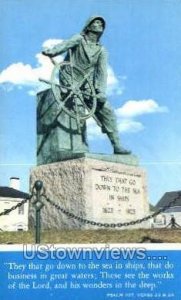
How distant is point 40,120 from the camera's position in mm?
7051

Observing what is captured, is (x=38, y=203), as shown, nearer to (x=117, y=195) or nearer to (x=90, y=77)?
(x=117, y=195)

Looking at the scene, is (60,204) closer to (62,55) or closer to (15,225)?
(15,225)

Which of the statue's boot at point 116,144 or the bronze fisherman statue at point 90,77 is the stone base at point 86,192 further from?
the bronze fisherman statue at point 90,77

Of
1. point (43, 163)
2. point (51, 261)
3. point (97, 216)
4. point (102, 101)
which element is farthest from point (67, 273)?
point (102, 101)

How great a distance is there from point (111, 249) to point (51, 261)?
→ 0.57 m

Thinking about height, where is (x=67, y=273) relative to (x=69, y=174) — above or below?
below

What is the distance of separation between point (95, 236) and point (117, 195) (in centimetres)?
76

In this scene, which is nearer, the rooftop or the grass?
the grass

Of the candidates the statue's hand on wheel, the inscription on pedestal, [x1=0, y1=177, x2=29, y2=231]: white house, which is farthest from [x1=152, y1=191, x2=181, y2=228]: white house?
[x1=0, y1=177, x2=29, y2=231]: white house

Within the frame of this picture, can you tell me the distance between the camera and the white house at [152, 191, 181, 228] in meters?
6.81

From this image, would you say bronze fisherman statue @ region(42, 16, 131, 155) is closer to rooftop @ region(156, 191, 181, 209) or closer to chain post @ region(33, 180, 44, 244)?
rooftop @ region(156, 191, 181, 209)

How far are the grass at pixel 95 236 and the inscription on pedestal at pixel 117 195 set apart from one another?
28cm

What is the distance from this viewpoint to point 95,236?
21.2ft

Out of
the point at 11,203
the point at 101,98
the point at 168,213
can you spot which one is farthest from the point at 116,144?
the point at 11,203
